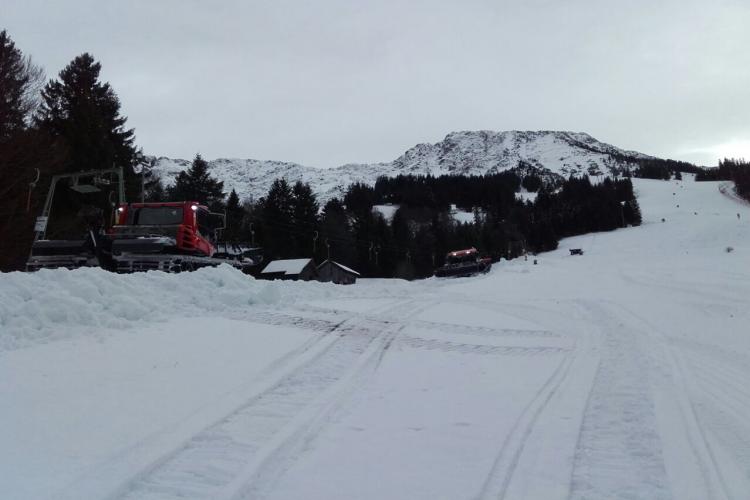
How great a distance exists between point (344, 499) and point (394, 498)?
0.34 meters

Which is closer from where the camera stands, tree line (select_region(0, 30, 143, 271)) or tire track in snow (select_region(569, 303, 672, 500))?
tire track in snow (select_region(569, 303, 672, 500))

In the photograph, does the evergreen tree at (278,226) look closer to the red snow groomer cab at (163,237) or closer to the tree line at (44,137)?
the tree line at (44,137)

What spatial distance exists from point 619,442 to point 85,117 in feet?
115

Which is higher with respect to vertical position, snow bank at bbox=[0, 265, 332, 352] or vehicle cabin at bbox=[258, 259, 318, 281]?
snow bank at bbox=[0, 265, 332, 352]

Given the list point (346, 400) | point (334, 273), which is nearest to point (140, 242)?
point (346, 400)

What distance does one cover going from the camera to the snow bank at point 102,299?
7366 millimetres

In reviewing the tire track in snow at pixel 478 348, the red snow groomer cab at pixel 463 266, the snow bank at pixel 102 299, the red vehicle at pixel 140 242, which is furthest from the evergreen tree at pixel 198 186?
the tire track in snow at pixel 478 348

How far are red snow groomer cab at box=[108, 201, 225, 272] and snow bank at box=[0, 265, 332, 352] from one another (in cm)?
258

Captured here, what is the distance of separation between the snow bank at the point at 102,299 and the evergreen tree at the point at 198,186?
5210 cm

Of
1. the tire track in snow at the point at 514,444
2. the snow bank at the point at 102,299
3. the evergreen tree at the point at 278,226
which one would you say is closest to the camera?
the tire track in snow at the point at 514,444

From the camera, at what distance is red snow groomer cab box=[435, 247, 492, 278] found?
38.0 m

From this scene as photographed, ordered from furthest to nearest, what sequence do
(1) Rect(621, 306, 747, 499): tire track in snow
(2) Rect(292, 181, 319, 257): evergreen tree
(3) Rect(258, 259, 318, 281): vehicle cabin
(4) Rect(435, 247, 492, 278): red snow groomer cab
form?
(2) Rect(292, 181, 319, 257): evergreen tree → (3) Rect(258, 259, 318, 281): vehicle cabin → (4) Rect(435, 247, 492, 278): red snow groomer cab → (1) Rect(621, 306, 747, 499): tire track in snow

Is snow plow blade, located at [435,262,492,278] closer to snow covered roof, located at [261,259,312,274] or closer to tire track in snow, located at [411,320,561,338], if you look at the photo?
snow covered roof, located at [261,259,312,274]

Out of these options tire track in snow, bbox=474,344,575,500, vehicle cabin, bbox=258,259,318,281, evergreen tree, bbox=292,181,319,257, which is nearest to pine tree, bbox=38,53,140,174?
vehicle cabin, bbox=258,259,318,281
